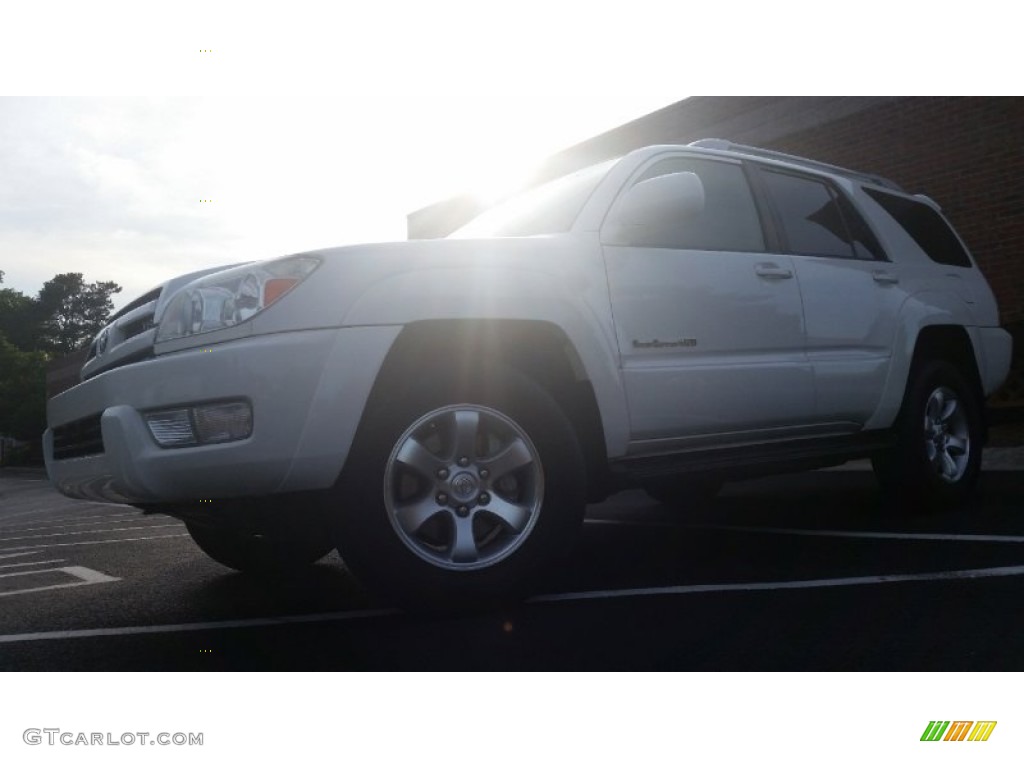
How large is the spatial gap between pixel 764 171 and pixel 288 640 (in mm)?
3322

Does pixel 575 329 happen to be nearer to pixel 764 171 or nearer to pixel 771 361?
pixel 771 361

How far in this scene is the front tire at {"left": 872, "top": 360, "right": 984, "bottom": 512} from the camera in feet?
16.5

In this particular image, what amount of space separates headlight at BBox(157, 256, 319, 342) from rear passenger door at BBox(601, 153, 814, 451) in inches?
50.0

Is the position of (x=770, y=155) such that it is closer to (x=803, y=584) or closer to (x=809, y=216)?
(x=809, y=216)

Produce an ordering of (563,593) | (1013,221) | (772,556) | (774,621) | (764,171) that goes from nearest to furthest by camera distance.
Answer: (774,621), (563,593), (772,556), (764,171), (1013,221)

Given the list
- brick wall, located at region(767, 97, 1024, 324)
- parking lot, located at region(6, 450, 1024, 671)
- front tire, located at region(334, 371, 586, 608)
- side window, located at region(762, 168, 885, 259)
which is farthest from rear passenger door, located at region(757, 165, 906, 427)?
brick wall, located at region(767, 97, 1024, 324)

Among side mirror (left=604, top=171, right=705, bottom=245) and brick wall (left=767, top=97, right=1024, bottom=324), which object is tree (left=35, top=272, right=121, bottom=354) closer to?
side mirror (left=604, top=171, right=705, bottom=245)

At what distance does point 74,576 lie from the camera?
5.00m

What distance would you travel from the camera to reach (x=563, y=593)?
3.53 metres

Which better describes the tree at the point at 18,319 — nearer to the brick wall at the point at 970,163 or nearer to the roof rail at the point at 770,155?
the roof rail at the point at 770,155

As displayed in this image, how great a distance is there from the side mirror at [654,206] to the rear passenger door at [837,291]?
3.37ft

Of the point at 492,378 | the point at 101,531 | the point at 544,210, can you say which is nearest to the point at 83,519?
the point at 101,531

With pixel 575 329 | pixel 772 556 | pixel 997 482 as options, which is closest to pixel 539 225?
pixel 575 329
